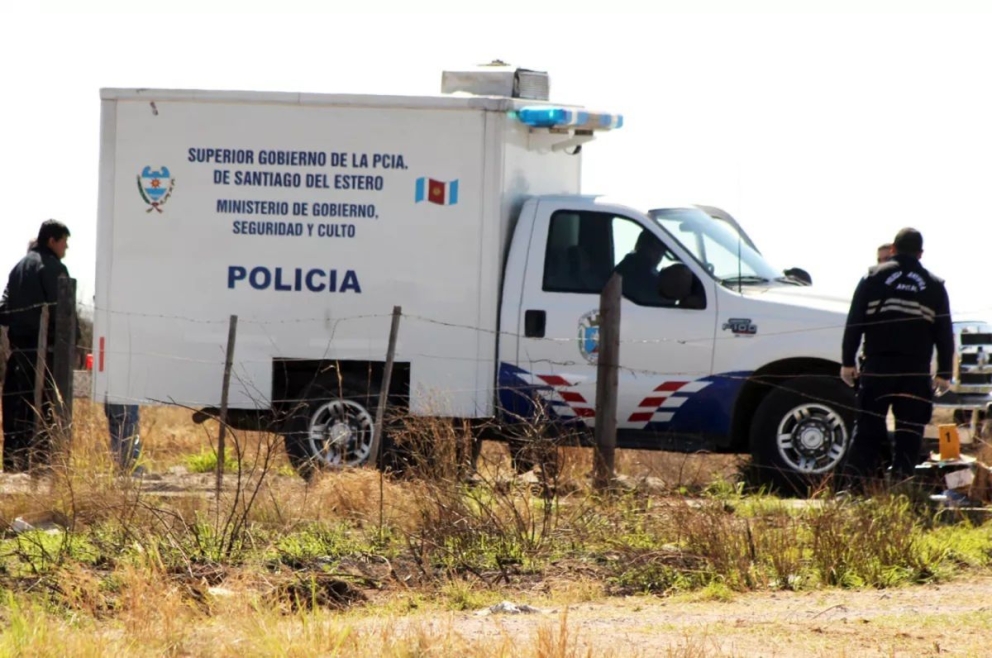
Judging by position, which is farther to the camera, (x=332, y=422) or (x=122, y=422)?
(x=122, y=422)

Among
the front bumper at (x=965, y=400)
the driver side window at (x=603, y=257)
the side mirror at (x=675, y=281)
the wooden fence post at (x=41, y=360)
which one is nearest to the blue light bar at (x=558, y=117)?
the driver side window at (x=603, y=257)

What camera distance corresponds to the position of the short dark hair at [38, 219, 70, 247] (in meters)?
11.4

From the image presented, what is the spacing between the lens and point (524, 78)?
1146 cm


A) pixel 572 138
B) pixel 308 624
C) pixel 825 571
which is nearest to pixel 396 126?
pixel 572 138

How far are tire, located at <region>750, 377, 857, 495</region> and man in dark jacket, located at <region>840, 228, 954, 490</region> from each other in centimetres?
83

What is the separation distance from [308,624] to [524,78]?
20.7 feet

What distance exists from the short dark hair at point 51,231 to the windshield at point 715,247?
4.17 metres

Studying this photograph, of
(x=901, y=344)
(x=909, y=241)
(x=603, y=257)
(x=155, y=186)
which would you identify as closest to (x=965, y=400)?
(x=901, y=344)

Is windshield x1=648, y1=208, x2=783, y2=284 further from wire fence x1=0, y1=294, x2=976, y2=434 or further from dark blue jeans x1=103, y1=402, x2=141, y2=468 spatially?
dark blue jeans x1=103, y1=402, x2=141, y2=468

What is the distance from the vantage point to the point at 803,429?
10711 mm

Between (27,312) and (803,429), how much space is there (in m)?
5.45

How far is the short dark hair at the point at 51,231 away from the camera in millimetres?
11359

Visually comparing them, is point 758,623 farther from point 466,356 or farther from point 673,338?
point 466,356

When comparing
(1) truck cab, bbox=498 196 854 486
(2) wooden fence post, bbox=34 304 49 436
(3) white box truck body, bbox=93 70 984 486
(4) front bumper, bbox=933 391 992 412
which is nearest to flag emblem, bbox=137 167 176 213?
(3) white box truck body, bbox=93 70 984 486
